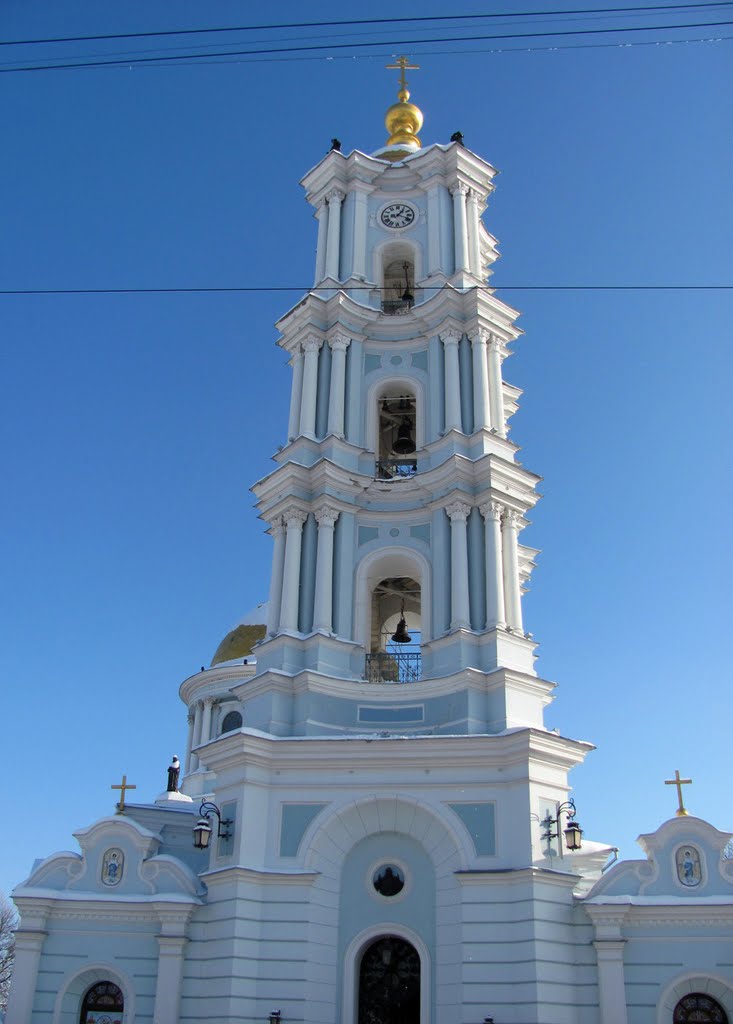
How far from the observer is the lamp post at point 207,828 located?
19328 mm

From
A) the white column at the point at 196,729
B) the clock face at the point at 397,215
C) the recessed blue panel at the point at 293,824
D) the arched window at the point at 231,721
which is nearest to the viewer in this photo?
the recessed blue panel at the point at 293,824

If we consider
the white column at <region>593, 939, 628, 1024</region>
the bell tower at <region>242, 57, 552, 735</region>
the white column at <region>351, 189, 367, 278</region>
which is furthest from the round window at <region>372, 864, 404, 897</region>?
the white column at <region>351, 189, 367, 278</region>

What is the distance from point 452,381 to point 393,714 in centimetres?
819

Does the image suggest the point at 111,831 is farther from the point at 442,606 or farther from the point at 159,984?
the point at 442,606

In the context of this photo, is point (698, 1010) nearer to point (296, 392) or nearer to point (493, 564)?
point (493, 564)

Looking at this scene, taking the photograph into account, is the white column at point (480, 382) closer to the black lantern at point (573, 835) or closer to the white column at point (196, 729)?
the black lantern at point (573, 835)

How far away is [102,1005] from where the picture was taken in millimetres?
19375

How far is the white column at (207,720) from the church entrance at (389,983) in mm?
19379

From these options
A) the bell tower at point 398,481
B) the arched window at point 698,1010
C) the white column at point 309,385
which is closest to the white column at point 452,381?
the bell tower at point 398,481

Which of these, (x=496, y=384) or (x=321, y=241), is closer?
(x=496, y=384)

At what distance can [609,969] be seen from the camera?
17875mm

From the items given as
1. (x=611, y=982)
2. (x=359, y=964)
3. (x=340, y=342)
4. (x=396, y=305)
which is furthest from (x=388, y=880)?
(x=396, y=305)

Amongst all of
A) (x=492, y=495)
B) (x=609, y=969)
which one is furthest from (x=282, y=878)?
(x=492, y=495)

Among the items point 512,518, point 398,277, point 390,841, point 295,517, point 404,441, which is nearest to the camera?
point 390,841
